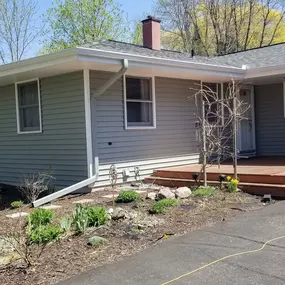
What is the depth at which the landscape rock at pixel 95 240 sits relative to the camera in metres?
4.43

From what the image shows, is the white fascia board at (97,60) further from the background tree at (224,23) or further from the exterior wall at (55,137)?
the background tree at (224,23)

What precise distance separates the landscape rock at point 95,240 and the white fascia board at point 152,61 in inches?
135

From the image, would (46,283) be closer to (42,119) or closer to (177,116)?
(42,119)

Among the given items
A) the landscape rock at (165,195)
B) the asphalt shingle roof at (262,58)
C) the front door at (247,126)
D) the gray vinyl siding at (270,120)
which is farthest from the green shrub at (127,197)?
the gray vinyl siding at (270,120)

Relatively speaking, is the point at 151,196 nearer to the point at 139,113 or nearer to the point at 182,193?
the point at 182,193

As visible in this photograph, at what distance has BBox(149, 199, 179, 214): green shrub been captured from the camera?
226 inches

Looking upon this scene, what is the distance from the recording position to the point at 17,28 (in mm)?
24406

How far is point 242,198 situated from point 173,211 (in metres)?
1.52

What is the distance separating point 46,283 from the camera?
3.49 metres

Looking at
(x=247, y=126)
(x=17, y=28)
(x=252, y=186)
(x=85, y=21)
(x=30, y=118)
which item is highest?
(x=85, y=21)

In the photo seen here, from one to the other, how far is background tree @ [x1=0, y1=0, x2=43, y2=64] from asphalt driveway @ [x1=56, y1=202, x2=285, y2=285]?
2250 cm

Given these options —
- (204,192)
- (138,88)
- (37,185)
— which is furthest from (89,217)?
(138,88)

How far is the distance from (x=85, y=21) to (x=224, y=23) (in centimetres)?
932

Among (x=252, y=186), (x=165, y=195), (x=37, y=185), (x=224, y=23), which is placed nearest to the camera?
(x=165, y=195)
